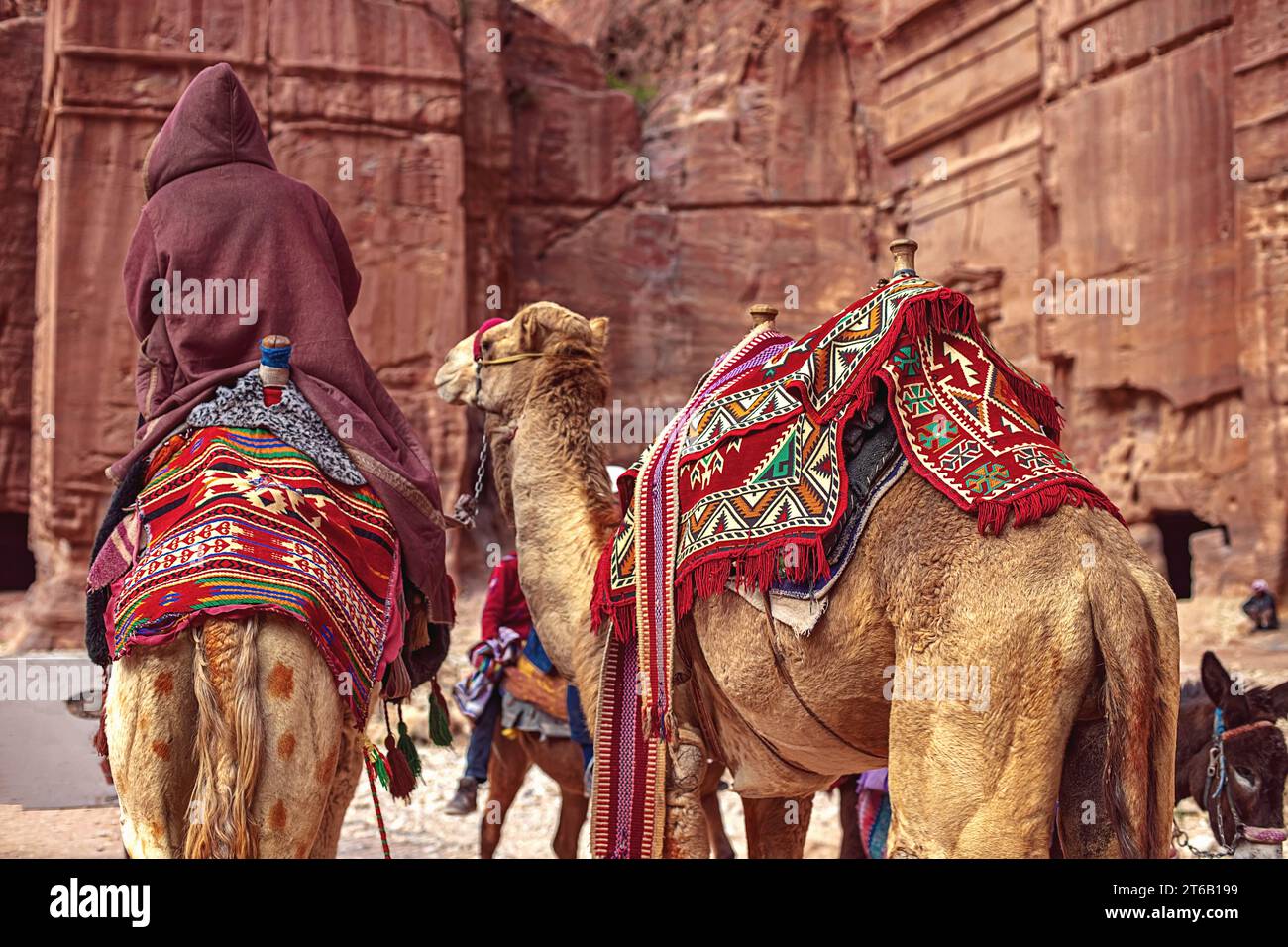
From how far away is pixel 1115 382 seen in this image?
13109mm

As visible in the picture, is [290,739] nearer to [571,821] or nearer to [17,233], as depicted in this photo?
[571,821]

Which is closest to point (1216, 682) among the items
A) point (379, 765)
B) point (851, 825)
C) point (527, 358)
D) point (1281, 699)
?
point (1281, 699)

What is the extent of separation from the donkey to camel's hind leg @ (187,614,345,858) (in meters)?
2.91

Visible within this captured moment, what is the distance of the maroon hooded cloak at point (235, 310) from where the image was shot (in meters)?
3.82

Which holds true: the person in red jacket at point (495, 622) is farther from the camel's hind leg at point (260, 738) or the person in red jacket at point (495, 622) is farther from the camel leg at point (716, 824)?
the camel's hind leg at point (260, 738)

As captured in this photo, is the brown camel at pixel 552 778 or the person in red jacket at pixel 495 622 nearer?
the brown camel at pixel 552 778

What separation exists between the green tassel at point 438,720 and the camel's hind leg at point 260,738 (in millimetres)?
1198

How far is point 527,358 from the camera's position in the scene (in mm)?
4375

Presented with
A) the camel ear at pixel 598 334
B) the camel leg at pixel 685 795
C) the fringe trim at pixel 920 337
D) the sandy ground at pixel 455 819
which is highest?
the camel ear at pixel 598 334

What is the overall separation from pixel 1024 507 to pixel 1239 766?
2.38 metres

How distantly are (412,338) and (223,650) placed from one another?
394 inches

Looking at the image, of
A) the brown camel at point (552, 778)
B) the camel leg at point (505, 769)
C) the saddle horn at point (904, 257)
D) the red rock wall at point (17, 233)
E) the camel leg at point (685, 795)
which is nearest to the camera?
the saddle horn at point (904, 257)

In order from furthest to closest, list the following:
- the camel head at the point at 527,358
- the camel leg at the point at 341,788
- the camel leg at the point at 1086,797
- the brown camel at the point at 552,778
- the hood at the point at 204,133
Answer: the brown camel at the point at 552,778, the camel head at the point at 527,358, the hood at the point at 204,133, the camel leg at the point at 341,788, the camel leg at the point at 1086,797

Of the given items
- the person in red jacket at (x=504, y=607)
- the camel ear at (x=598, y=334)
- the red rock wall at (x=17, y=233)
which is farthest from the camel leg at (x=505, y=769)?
the red rock wall at (x=17, y=233)
